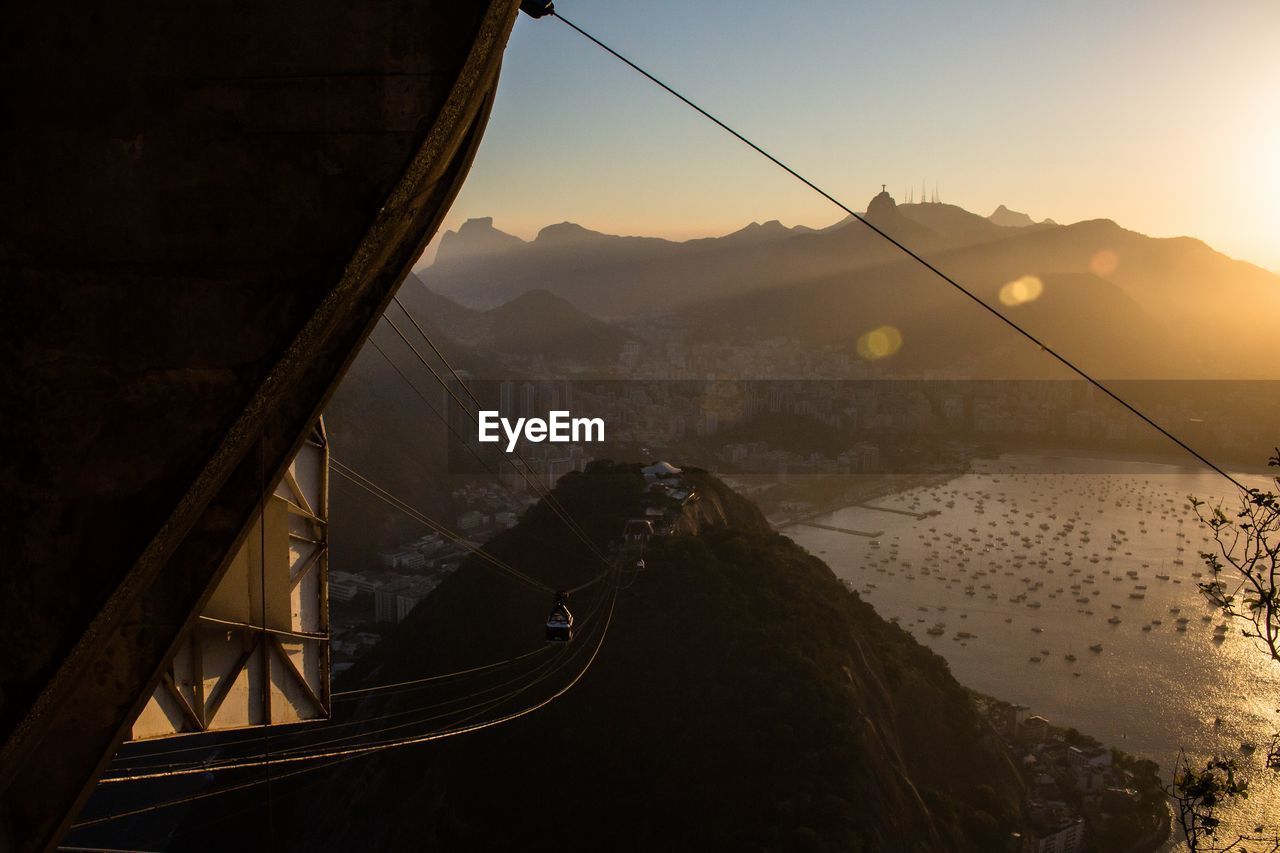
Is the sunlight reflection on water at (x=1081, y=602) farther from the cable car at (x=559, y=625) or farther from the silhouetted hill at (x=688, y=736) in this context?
the cable car at (x=559, y=625)

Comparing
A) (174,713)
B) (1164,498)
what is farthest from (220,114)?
(1164,498)

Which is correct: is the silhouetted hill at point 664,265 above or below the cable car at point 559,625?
above

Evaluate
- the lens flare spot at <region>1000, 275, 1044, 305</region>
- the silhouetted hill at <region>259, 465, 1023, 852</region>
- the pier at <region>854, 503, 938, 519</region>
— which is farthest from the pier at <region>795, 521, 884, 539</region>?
the lens flare spot at <region>1000, 275, 1044, 305</region>

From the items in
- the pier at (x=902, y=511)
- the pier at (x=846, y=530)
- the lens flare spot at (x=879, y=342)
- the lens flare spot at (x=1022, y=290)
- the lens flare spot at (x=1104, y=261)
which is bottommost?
the pier at (x=846, y=530)

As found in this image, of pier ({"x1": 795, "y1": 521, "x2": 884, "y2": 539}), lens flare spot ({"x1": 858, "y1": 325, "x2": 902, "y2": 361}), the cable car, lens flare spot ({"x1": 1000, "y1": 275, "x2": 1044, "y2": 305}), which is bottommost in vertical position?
pier ({"x1": 795, "y1": 521, "x2": 884, "y2": 539})

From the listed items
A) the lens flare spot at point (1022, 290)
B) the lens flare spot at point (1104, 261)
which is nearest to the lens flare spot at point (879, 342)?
the lens flare spot at point (1022, 290)

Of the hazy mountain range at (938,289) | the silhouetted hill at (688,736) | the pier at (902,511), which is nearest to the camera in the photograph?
the silhouetted hill at (688,736)

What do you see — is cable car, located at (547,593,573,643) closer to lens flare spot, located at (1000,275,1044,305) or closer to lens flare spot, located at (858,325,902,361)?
lens flare spot, located at (858,325,902,361)
